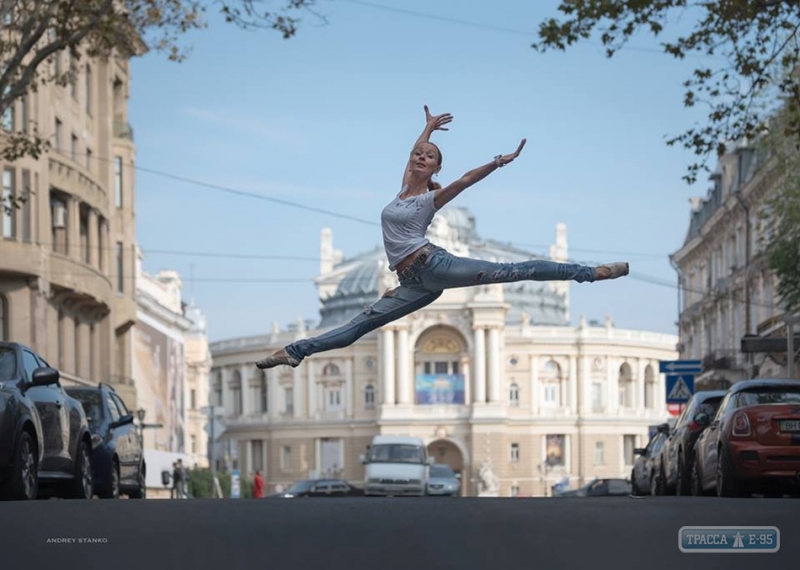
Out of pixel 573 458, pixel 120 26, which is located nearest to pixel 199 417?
pixel 573 458

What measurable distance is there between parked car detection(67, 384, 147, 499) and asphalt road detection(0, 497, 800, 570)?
1056 centimetres

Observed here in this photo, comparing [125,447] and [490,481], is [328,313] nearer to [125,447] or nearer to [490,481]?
[490,481]

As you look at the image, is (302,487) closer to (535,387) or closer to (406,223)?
(406,223)

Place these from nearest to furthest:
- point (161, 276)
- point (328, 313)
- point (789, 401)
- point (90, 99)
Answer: point (789, 401) → point (90, 99) → point (161, 276) → point (328, 313)

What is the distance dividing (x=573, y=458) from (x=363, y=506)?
478ft

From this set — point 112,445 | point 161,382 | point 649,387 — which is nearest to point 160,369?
point 161,382

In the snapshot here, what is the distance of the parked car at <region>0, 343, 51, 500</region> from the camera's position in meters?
12.2

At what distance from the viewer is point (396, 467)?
56375 millimetres

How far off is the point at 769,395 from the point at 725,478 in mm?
1451

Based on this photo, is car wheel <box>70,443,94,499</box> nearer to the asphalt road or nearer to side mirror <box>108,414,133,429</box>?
side mirror <box>108,414,133,429</box>

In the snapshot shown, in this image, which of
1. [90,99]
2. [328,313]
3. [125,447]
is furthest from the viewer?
[328,313]

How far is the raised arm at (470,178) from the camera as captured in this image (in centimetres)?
866

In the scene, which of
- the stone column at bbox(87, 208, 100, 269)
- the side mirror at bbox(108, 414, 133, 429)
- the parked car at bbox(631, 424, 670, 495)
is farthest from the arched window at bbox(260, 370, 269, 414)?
the side mirror at bbox(108, 414, 133, 429)

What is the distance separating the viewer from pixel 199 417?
12156 cm
